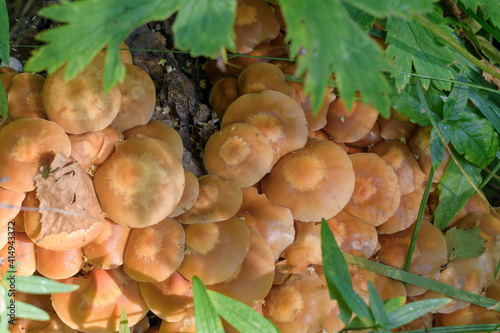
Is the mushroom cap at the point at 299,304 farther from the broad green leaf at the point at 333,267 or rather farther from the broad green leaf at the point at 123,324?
the broad green leaf at the point at 123,324

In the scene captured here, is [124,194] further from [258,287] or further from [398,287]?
[398,287]

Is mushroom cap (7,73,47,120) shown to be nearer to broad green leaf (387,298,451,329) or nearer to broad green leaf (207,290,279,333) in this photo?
broad green leaf (207,290,279,333)

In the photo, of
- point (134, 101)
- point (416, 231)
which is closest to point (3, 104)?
point (134, 101)

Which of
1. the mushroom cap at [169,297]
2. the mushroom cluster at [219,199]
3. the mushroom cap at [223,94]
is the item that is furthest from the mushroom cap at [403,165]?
the mushroom cap at [169,297]

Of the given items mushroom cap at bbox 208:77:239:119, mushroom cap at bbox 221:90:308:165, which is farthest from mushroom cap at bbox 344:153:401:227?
mushroom cap at bbox 208:77:239:119

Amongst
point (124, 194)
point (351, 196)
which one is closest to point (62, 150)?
point (124, 194)

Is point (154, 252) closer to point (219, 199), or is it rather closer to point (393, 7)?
point (219, 199)
